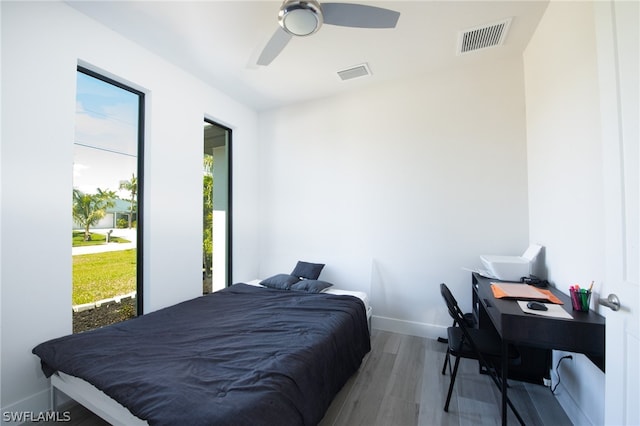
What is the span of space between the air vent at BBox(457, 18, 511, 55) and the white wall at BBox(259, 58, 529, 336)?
370mm

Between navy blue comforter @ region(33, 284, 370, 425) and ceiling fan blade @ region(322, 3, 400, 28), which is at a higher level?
ceiling fan blade @ region(322, 3, 400, 28)

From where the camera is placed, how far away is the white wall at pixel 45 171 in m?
1.68

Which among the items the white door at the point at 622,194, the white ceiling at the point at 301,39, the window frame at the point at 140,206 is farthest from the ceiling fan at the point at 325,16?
the window frame at the point at 140,206

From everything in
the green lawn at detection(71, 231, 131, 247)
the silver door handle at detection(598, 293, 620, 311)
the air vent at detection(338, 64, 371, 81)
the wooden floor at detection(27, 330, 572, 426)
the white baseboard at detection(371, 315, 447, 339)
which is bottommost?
the wooden floor at detection(27, 330, 572, 426)

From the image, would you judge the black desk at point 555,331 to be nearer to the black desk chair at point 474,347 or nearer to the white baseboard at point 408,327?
the black desk chair at point 474,347

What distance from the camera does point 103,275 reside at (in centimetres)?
231

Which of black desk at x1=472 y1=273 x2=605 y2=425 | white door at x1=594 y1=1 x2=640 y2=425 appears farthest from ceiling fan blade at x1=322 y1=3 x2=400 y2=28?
black desk at x1=472 y1=273 x2=605 y2=425

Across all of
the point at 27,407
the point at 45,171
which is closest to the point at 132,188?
the point at 45,171

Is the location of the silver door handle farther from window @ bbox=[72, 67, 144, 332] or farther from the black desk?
window @ bbox=[72, 67, 144, 332]

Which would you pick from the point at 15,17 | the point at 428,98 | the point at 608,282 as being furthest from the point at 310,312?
the point at 15,17

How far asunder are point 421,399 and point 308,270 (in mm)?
1801

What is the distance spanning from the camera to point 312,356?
5.31 feet

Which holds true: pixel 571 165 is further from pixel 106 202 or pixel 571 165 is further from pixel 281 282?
pixel 106 202

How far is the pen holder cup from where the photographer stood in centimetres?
147
